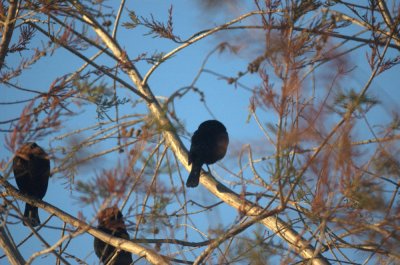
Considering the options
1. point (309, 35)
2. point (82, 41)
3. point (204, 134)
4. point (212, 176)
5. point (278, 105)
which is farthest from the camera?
point (204, 134)

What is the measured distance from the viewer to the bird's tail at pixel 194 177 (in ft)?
14.8

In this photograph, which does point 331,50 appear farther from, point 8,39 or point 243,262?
point 8,39

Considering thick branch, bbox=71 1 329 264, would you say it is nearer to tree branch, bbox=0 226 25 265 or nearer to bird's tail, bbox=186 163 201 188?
bird's tail, bbox=186 163 201 188

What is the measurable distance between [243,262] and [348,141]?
82cm

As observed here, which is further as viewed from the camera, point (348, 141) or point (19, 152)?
point (348, 141)

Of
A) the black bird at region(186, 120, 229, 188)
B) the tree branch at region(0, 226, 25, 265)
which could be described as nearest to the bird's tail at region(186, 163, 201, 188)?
the black bird at region(186, 120, 229, 188)

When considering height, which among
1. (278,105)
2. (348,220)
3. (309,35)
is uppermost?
(309,35)

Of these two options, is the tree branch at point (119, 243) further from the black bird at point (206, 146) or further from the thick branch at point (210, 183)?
the black bird at point (206, 146)

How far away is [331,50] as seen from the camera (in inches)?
110

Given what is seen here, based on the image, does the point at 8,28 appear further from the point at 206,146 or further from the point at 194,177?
the point at 206,146

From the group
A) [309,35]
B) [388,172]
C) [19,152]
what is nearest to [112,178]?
[19,152]

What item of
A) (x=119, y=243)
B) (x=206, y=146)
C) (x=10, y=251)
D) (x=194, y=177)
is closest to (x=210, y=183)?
(x=194, y=177)

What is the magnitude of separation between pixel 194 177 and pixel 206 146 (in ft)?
2.20

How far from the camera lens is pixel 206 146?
5.14 metres
